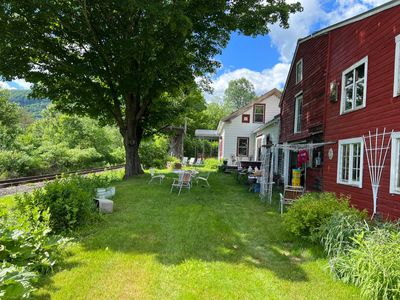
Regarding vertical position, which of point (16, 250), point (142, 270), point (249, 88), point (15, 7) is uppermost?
point (249, 88)

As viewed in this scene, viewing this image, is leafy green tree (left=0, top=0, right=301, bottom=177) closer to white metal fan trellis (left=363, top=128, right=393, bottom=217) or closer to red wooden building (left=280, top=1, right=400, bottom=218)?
red wooden building (left=280, top=1, right=400, bottom=218)

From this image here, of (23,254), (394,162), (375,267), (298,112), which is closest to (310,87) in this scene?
(298,112)

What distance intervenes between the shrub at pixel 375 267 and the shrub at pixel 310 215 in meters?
1.14

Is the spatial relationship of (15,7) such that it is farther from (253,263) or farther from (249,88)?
(249,88)

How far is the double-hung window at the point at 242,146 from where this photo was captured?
2544 cm

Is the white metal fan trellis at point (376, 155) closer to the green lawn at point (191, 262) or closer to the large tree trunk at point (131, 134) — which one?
the green lawn at point (191, 262)

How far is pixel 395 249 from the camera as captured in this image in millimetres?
3643

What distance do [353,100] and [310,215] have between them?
475 cm

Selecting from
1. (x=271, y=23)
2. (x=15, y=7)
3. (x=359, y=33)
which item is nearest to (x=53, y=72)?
(x=15, y=7)

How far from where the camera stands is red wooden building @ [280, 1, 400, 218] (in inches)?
265

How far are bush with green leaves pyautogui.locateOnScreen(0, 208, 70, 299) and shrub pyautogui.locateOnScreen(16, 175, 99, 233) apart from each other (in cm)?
64

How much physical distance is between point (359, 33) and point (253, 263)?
7311mm

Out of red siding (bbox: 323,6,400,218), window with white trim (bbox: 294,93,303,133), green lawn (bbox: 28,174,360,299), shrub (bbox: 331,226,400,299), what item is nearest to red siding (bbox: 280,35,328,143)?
window with white trim (bbox: 294,93,303,133)

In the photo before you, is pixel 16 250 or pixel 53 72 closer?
pixel 16 250
